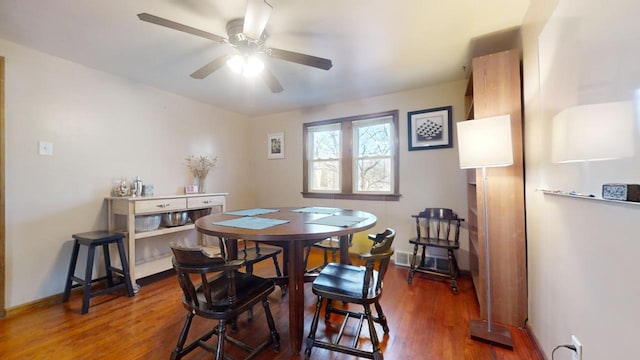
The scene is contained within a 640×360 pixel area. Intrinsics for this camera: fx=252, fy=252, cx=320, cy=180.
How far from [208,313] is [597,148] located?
5.91 feet

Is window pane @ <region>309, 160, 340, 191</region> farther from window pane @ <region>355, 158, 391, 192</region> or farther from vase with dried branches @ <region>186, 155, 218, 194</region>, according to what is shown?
vase with dried branches @ <region>186, 155, 218, 194</region>

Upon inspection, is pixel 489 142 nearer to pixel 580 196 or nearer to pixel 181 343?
pixel 580 196

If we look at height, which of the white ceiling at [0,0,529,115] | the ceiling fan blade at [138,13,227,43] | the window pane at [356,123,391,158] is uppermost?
the white ceiling at [0,0,529,115]

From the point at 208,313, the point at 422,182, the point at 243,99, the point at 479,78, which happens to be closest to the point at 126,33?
the point at 243,99

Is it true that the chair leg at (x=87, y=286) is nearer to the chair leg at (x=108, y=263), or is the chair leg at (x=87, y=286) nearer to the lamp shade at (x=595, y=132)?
the chair leg at (x=108, y=263)

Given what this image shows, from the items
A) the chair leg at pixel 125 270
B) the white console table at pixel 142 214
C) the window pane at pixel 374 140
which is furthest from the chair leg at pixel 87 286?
the window pane at pixel 374 140

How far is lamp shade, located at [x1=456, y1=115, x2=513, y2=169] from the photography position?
5.48ft

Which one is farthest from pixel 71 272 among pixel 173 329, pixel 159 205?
pixel 173 329

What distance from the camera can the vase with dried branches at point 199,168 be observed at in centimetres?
356

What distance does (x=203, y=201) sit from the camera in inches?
126

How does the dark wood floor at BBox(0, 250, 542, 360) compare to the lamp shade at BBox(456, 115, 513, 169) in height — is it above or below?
below

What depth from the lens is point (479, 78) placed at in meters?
1.95

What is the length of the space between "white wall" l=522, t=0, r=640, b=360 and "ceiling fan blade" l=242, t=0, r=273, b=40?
142 cm

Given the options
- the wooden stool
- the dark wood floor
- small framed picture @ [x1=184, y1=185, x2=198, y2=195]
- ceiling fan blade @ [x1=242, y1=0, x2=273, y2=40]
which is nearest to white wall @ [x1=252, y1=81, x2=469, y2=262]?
the dark wood floor
